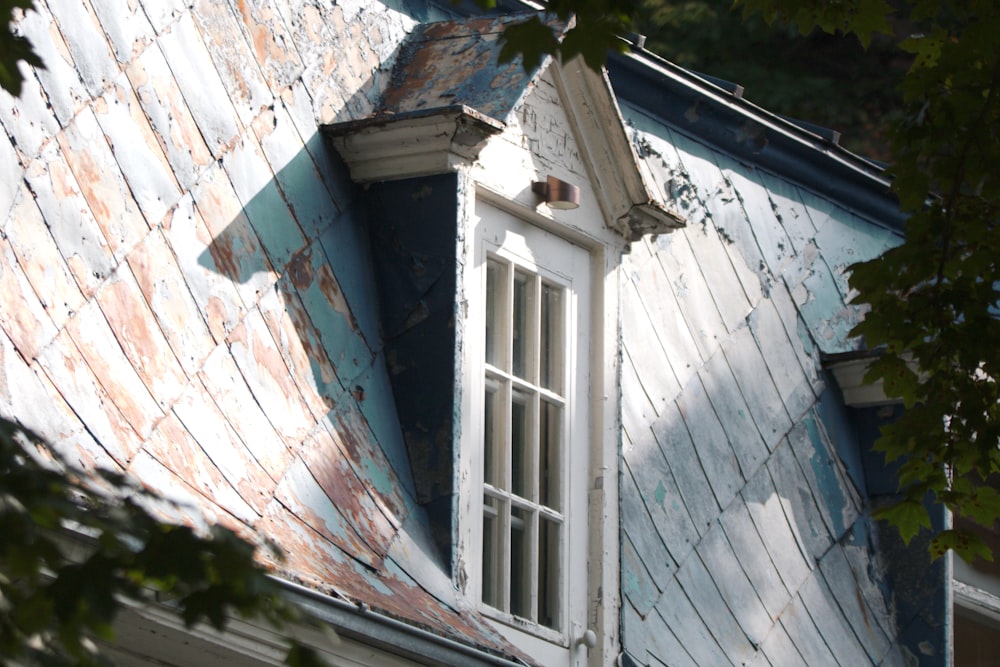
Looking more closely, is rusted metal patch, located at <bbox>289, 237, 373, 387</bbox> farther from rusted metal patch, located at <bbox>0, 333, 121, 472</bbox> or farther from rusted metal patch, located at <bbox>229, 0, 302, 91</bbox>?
rusted metal patch, located at <bbox>0, 333, 121, 472</bbox>

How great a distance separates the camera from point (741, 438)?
7.83 meters

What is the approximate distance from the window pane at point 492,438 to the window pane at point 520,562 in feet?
0.45

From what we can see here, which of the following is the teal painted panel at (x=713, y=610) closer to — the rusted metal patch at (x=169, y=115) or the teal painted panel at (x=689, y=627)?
the teal painted panel at (x=689, y=627)

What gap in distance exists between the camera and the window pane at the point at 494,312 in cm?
634

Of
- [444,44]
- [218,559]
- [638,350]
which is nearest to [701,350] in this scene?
[638,350]

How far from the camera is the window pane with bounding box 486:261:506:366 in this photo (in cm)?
634

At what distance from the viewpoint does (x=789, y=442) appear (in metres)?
8.12

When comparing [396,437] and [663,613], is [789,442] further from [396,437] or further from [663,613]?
[396,437]

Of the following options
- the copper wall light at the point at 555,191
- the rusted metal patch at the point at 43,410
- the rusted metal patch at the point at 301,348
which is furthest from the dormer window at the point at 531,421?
the rusted metal patch at the point at 43,410

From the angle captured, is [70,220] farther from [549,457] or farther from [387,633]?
[549,457]

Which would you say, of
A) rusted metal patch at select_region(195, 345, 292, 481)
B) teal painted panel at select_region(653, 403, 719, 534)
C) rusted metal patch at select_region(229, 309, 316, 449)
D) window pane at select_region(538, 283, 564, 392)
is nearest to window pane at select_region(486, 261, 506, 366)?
window pane at select_region(538, 283, 564, 392)

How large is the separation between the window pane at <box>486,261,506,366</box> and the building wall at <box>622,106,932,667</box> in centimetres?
96

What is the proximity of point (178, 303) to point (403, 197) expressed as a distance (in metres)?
1.14

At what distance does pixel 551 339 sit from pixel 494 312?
1.13ft
